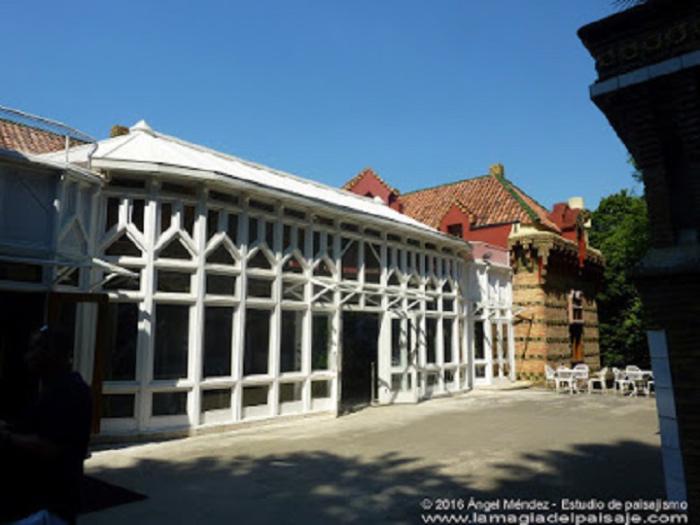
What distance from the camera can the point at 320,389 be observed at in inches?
486

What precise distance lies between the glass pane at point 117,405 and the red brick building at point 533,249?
597 inches

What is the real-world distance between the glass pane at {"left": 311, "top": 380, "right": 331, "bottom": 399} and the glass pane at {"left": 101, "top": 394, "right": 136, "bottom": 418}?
417 cm

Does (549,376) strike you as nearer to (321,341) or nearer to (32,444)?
(321,341)

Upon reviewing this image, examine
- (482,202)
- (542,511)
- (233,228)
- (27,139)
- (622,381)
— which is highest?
(27,139)

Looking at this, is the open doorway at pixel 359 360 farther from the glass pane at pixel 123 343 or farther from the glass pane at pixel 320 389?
the glass pane at pixel 123 343

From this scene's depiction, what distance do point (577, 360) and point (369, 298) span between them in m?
13.1

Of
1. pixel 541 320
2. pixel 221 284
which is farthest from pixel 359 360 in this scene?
pixel 541 320

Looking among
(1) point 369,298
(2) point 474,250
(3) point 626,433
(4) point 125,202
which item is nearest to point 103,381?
(4) point 125,202

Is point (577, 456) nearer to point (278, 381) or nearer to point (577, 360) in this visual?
point (278, 381)

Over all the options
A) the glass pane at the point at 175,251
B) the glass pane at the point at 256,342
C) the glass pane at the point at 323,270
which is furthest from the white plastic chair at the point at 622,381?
the glass pane at the point at 175,251

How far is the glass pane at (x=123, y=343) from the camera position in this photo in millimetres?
9109

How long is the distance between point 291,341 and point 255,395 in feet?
4.92

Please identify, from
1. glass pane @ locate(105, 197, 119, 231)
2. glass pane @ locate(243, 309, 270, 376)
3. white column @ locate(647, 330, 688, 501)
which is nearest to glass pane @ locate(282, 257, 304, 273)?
glass pane @ locate(243, 309, 270, 376)

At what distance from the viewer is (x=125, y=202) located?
31.5 feet
